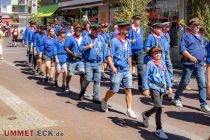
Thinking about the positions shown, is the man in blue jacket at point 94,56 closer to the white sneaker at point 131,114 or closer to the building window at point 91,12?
the white sneaker at point 131,114

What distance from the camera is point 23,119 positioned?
7.04 metres

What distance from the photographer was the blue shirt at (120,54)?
7.32m

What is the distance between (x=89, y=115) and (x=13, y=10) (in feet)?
247

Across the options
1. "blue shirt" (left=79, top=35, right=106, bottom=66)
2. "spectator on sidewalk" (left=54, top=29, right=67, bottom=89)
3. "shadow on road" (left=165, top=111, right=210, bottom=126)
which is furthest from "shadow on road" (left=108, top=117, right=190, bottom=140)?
"spectator on sidewalk" (left=54, top=29, right=67, bottom=89)

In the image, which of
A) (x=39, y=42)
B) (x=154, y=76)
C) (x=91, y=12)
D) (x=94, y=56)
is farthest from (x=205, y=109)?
(x=91, y=12)

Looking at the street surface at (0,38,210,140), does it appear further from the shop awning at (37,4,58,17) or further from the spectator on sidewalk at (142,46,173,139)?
the shop awning at (37,4,58,17)

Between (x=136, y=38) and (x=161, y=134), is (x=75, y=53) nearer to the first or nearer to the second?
(x=136, y=38)

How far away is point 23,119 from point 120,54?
7.14 ft

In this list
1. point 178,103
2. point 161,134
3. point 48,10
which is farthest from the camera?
point 48,10

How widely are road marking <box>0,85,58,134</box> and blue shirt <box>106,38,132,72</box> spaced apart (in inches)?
64.0

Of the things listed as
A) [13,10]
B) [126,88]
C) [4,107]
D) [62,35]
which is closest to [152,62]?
[126,88]

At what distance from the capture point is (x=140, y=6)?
54.4ft

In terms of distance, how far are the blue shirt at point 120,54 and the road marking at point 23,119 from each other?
1.62m

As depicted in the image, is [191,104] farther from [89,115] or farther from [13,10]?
[13,10]
